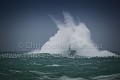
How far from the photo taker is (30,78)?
26.0m

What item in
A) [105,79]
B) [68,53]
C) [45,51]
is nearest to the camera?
[105,79]

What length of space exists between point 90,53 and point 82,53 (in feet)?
13.0

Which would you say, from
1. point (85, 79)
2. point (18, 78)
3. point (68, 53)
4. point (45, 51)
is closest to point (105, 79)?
point (85, 79)

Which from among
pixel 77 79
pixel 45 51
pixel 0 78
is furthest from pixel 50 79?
pixel 45 51

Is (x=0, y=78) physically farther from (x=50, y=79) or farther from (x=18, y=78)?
(x=50, y=79)

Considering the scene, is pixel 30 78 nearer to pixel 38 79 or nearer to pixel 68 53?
pixel 38 79

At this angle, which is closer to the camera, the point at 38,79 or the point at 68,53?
the point at 38,79

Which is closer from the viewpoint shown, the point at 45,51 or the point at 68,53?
the point at 68,53

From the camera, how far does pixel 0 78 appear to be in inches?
1020

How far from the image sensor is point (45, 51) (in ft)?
338

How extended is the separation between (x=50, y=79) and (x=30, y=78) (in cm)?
276

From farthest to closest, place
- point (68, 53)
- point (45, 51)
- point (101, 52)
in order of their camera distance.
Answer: point (45, 51) < point (68, 53) < point (101, 52)

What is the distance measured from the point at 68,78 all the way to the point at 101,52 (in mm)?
62817

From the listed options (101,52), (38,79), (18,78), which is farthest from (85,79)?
(101,52)
